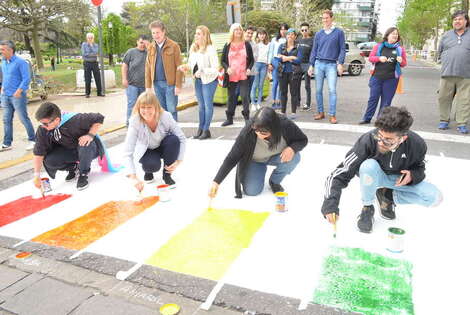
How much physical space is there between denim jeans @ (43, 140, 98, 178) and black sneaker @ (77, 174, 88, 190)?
44 millimetres

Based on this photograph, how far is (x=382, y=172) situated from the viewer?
8.79 ft

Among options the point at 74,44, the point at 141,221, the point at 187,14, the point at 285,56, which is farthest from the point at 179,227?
the point at 74,44

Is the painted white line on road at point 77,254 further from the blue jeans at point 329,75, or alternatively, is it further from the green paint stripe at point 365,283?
the blue jeans at point 329,75

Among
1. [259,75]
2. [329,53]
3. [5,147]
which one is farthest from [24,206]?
[259,75]

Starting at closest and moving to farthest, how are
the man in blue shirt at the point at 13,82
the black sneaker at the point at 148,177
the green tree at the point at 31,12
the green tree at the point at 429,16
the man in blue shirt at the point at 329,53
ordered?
1. the black sneaker at the point at 148,177
2. the man in blue shirt at the point at 13,82
3. the man in blue shirt at the point at 329,53
4. the green tree at the point at 31,12
5. the green tree at the point at 429,16

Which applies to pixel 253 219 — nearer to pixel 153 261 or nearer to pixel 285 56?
pixel 153 261

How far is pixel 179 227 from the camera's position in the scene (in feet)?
9.32

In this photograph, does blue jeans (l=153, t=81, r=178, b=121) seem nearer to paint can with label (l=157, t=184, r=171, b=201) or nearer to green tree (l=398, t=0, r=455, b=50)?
paint can with label (l=157, t=184, r=171, b=201)

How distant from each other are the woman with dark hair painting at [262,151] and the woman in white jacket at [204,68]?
92.8 inches

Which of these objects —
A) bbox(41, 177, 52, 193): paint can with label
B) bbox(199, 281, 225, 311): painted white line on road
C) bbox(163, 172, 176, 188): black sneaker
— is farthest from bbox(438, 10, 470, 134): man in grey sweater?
bbox(41, 177, 52, 193): paint can with label

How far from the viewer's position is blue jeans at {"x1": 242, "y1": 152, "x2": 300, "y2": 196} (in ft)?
10.9

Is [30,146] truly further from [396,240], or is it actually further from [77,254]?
[396,240]

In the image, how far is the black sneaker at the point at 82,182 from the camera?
12.3ft

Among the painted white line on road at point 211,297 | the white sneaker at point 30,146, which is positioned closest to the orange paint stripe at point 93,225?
the painted white line on road at point 211,297
